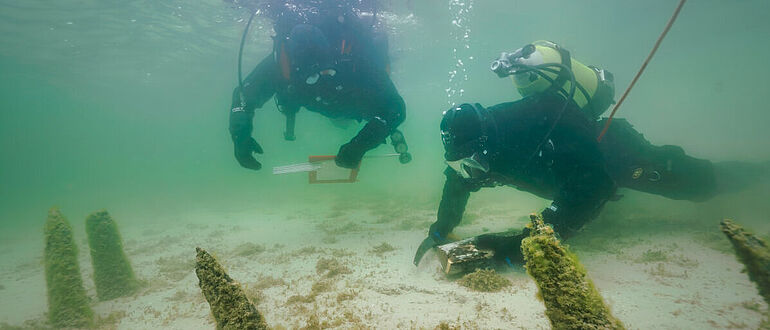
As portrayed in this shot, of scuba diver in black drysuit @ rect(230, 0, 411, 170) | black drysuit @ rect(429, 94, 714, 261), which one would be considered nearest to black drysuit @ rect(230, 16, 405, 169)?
scuba diver in black drysuit @ rect(230, 0, 411, 170)

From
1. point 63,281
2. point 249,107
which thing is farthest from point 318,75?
point 63,281

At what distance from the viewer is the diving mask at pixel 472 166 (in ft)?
14.2

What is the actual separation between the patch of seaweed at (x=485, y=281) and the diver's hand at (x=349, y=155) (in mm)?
2404

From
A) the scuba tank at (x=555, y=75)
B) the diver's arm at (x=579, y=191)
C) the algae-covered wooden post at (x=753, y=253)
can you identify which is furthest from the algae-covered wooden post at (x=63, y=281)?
the scuba tank at (x=555, y=75)

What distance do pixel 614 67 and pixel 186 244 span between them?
5165 cm

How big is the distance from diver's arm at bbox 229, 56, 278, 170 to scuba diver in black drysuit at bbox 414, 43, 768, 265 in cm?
328

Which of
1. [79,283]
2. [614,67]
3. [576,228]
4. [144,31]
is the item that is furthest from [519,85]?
[614,67]

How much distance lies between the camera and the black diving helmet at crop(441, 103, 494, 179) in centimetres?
429

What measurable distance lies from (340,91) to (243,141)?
74.6 inches

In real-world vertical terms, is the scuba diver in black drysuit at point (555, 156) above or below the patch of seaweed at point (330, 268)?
above

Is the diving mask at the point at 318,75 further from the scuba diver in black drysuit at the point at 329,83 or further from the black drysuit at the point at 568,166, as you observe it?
the black drysuit at the point at 568,166

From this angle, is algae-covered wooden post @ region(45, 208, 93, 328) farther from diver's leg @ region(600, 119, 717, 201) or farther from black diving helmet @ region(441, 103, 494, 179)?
diver's leg @ region(600, 119, 717, 201)

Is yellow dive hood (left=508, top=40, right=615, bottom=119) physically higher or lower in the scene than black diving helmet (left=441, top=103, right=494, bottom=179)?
higher

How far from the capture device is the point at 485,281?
3.67 meters
